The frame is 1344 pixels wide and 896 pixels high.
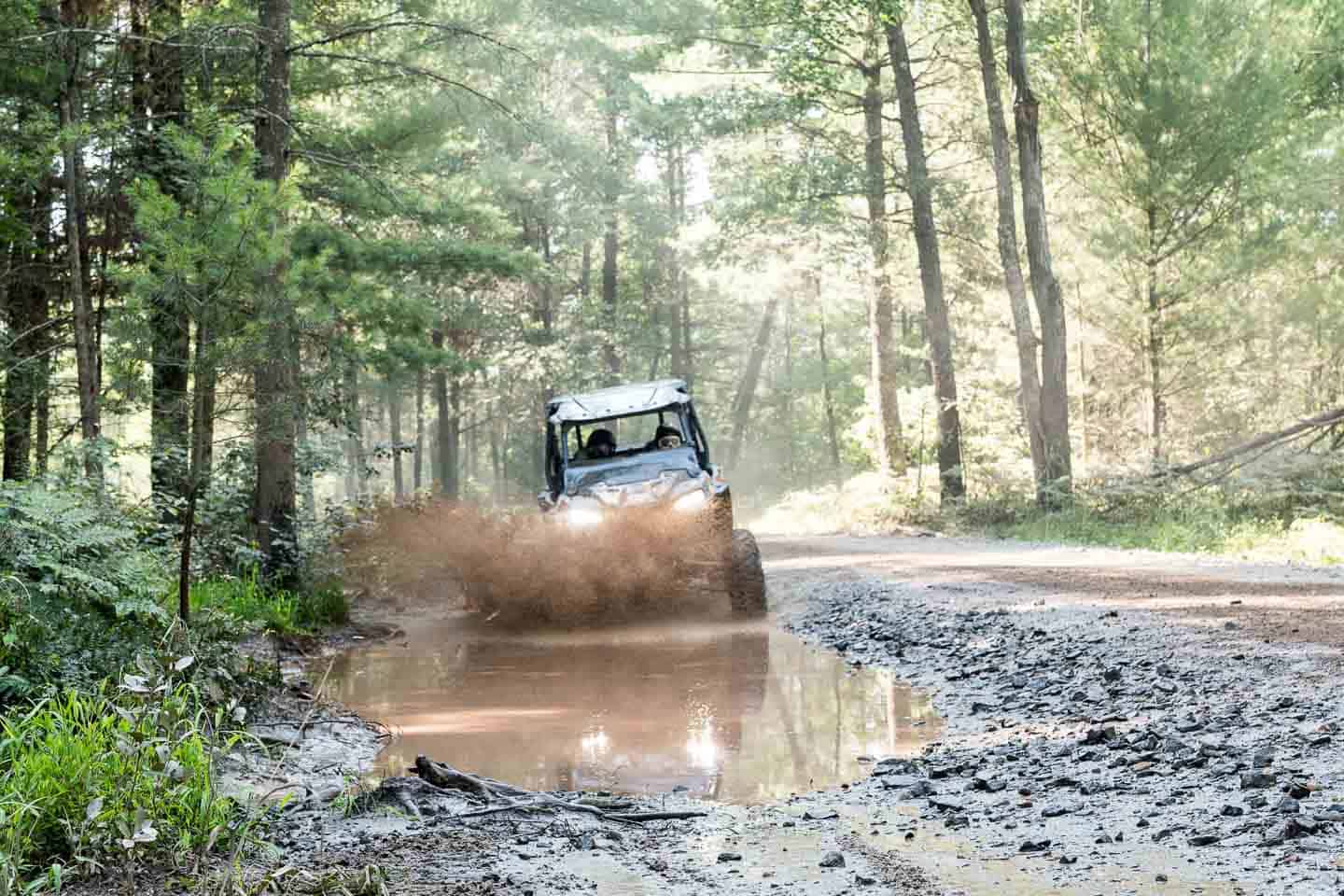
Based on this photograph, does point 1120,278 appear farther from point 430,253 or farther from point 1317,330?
point 430,253

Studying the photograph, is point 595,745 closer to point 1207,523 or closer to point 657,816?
point 657,816

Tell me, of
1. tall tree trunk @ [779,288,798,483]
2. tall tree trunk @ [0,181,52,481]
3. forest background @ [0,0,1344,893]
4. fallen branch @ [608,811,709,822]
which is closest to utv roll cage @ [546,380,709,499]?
forest background @ [0,0,1344,893]

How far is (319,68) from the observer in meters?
18.3

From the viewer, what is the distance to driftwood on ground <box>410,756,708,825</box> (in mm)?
5266

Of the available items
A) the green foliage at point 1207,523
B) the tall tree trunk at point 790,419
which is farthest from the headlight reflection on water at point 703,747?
the tall tree trunk at point 790,419

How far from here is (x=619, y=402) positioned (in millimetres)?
13625

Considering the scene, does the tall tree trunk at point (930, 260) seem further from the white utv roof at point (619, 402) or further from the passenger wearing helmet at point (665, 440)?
the white utv roof at point (619, 402)

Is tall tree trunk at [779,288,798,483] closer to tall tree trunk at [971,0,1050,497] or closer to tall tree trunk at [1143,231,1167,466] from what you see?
tall tree trunk at [1143,231,1167,466]

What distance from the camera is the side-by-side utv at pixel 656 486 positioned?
12.1 m

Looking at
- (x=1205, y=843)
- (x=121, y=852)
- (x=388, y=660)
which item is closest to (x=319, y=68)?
(x=388, y=660)

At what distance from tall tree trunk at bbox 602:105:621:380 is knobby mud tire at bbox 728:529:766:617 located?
24987 mm

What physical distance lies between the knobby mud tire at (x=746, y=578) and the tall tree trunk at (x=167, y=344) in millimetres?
5385

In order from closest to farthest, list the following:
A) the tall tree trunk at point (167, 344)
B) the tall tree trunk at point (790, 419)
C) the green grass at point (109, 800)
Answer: the green grass at point (109, 800) < the tall tree trunk at point (167, 344) < the tall tree trunk at point (790, 419)

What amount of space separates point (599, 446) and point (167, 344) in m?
6.28
